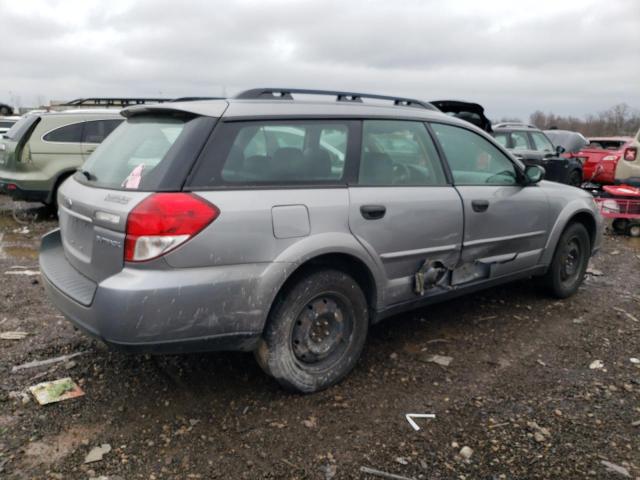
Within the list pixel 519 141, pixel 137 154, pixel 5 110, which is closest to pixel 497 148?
pixel 137 154

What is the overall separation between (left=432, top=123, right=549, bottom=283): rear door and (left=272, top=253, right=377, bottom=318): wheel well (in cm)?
89

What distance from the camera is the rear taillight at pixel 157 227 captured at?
2.67 m

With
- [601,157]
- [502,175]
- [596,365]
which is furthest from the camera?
[601,157]

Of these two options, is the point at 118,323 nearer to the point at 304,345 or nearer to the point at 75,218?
the point at 75,218

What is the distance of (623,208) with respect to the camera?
8.74 meters

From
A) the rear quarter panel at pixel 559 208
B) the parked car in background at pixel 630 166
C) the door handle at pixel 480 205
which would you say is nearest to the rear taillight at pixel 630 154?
the parked car in background at pixel 630 166

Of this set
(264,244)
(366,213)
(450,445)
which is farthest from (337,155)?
(450,445)

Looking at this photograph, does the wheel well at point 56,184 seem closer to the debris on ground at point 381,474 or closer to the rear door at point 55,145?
the rear door at point 55,145

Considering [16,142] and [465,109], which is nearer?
[465,109]

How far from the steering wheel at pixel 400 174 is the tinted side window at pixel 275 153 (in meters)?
0.41

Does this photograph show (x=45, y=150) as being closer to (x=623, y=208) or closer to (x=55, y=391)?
(x=55, y=391)

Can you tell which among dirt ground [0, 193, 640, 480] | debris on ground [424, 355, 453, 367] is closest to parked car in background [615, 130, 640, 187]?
dirt ground [0, 193, 640, 480]

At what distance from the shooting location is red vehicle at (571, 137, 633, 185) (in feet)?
45.4

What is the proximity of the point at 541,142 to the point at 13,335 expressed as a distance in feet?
39.1
